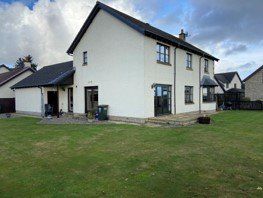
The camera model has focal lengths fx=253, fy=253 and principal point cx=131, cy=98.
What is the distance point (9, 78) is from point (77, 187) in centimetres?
3135

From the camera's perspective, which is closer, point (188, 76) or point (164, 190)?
point (164, 190)

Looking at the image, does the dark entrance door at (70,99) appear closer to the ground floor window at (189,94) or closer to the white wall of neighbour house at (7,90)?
the ground floor window at (189,94)

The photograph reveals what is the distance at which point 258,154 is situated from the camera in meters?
9.07

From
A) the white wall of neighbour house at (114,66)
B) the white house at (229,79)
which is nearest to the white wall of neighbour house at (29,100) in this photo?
the white wall of neighbour house at (114,66)

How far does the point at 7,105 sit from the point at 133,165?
29.4 m

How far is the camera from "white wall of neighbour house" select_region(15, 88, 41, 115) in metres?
26.6

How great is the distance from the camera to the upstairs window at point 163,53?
64.9ft

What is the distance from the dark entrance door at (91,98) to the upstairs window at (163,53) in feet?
19.8

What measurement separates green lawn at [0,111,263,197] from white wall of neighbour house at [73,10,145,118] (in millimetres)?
6232

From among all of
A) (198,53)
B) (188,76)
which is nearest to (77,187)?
(188,76)

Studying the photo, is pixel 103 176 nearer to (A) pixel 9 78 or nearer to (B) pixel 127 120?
(B) pixel 127 120

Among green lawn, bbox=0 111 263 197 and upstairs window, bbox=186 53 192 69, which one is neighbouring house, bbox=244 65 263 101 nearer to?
upstairs window, bbox=186 53 192 69

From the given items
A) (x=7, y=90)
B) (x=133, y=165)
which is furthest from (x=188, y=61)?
(x=7, y=90)

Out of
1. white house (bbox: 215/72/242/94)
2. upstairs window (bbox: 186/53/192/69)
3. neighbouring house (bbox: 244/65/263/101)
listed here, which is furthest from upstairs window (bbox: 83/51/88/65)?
white house (bbox: 215/72/242/94)
